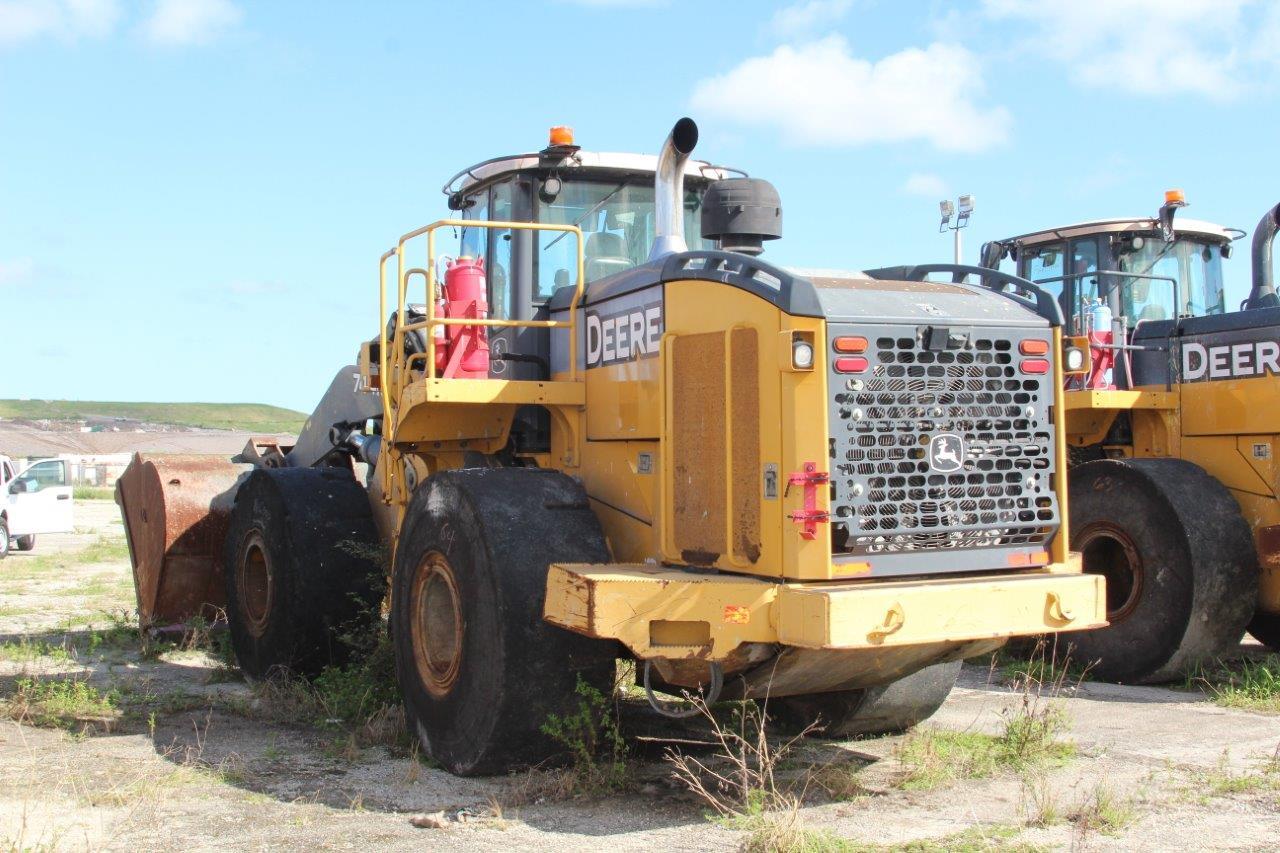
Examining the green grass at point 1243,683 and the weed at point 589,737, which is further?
the green grass at point 1243,683

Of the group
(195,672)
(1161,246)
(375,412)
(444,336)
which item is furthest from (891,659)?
(1161,246)

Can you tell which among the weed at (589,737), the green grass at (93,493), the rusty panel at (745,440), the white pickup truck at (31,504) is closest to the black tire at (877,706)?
the weed at (589,737)

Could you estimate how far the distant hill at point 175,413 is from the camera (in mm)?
93438

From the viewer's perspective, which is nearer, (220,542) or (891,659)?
(891,659)

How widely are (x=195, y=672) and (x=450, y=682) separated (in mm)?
4037

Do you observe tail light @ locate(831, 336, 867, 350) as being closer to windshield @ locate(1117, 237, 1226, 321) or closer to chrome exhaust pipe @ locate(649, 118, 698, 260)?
chrome exhaust pipe @ locate(649, 118, 698, 260)

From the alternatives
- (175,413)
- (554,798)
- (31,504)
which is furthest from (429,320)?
(175,413)

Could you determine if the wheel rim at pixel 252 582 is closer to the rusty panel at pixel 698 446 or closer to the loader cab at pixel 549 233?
the loader cab at pixel 549 233

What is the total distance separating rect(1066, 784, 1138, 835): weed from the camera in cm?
570

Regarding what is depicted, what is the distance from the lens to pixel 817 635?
5.42 metres

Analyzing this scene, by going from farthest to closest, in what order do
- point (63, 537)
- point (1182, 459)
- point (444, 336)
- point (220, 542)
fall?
point (63, 537) → point (220, 542) → point (1182, 459) → point (444, 336)

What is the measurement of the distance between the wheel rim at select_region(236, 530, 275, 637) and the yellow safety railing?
5.69ft

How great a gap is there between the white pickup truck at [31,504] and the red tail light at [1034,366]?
746 inches

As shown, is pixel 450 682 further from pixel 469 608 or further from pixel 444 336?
pixel 444 336
